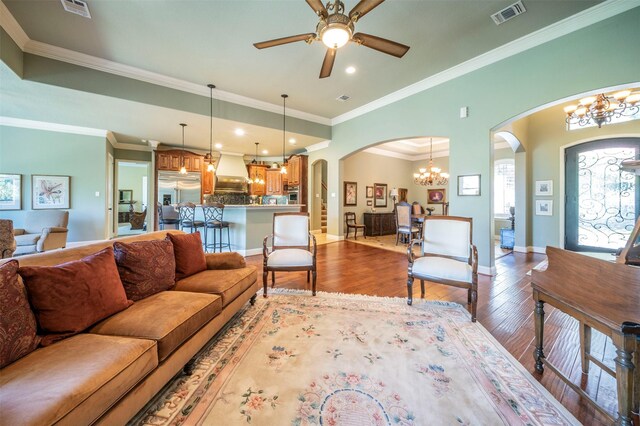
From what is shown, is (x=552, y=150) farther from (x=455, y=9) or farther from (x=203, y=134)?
(x=203, y=134)

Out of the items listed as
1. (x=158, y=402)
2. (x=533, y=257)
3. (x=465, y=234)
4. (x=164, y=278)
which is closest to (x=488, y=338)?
(x=465, y=234)

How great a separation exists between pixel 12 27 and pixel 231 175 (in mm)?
5451

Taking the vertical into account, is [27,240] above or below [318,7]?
below

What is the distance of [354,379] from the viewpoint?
1614 mm

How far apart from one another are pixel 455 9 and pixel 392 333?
145 inches

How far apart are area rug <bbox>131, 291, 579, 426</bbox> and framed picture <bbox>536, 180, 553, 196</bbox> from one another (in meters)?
5.25

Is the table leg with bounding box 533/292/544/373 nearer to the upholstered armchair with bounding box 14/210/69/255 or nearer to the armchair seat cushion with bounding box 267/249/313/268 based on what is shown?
the armchair seat cushion with bounding box 267/249/313/268

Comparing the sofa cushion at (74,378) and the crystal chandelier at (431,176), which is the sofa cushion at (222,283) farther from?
the crystal chandelier at (431,176)

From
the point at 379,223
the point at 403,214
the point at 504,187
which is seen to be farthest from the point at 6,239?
the point at 504,187

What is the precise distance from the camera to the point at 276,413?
135cm

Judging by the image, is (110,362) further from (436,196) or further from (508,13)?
(436,196)

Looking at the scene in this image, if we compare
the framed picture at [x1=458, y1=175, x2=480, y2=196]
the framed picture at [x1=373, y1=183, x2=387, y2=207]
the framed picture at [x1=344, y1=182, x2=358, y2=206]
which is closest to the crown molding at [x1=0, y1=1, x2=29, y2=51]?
the framed picture at [x1=458, y1=175, x2=480, y2=196]

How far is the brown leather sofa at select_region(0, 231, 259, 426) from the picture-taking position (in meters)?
0.88

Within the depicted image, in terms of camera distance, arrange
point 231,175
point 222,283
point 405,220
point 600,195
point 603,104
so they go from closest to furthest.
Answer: point 222,283 → point 603,104 → point 600,195 → point 405,220 → point 231,175
